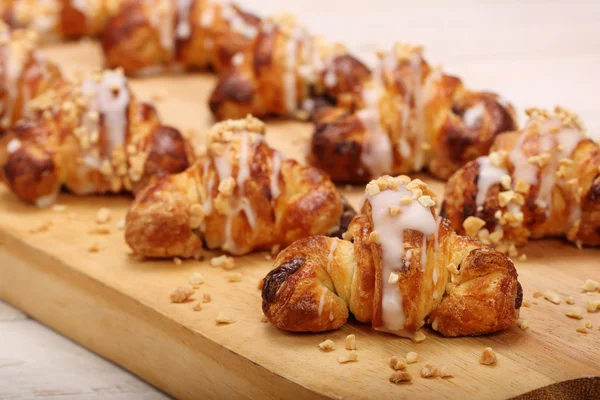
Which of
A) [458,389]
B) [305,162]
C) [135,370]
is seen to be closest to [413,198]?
[458,389]

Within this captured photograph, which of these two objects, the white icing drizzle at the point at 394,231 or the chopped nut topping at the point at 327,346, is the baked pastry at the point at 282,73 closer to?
the white icing drizzle at the point at 394,231

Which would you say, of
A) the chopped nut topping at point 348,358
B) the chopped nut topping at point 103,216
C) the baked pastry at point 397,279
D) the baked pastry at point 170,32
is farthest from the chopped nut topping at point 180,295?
the baked pastry at point 170,32

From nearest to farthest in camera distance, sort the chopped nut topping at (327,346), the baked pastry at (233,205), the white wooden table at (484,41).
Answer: the chopped nut topping at (327,346) → the baked pastry at (233,205) → the white wooden table at (484,41)

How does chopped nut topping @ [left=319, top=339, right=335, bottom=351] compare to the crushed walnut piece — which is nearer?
the crushed walnut piece

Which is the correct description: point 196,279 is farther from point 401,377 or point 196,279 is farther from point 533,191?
point 533,191

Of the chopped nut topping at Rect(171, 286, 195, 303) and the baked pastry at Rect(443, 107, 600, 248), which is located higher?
the baked pastry at Rect(443, 107, 600, 248)

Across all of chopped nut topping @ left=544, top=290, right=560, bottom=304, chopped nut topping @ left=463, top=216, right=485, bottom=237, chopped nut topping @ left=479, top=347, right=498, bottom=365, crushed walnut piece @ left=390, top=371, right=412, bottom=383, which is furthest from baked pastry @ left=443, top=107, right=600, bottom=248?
crushed walnut piece @ left=390, top=371, right=412, bottom=383

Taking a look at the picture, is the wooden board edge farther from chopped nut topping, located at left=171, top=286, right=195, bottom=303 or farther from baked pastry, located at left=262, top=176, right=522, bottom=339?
baked pastry, located at left=262, top=176, right=522, bottom=339

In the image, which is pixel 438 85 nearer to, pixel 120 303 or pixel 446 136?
pixel 446 136
